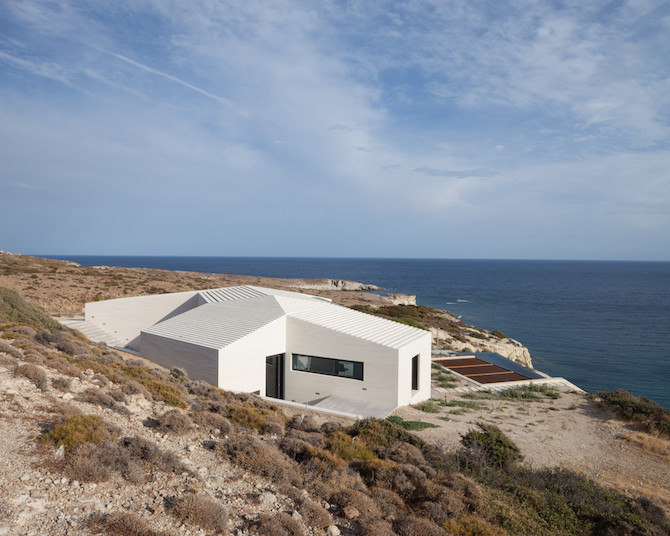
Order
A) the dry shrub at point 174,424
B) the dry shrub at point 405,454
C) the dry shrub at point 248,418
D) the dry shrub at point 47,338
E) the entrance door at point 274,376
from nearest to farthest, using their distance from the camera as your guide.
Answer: the dry shrub at point 174,424
the dry shrub at point 405,454
the dry shrub at point 248,418
the dry shrub at point 47,338
the entrance door at point 274,376

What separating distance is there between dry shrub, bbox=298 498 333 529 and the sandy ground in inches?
235

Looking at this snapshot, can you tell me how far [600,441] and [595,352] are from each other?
103ft

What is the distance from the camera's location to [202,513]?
5562 mm

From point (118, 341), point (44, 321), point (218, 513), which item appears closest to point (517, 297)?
point (118, 341)

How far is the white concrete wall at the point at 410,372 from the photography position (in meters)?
16.2

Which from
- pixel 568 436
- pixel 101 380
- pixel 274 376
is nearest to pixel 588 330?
pixel 568 436

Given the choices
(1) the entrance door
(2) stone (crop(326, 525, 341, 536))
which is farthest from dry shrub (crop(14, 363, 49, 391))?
(1) the entrance door

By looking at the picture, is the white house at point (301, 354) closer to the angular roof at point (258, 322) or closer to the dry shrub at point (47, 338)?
the angular roof at point (258, 322)

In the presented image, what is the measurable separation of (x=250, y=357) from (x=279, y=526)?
37.6 feet

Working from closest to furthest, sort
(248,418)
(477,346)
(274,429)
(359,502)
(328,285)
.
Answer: (359,502)
(274,429)
(248,418)
(477,346)
(328,285)

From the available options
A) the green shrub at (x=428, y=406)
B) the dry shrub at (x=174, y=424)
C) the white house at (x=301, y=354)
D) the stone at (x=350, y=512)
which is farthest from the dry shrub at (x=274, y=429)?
the green shrub at (x=428, y=406)

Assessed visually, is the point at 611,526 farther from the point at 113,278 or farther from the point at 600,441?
the point at 113,278

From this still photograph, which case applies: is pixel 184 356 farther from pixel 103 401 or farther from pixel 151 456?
pixel 151 456

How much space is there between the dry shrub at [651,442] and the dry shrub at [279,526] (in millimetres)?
12360
